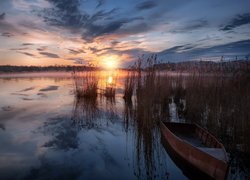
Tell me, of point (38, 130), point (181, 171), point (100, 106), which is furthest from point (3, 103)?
point (181, 171)

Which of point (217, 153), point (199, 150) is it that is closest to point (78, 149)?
point (199, 150)

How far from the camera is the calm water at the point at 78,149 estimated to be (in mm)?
4492

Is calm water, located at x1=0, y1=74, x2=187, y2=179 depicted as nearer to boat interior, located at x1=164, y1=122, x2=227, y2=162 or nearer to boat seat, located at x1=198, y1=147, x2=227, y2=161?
boat interior, located at x1=164, y1=122, x2=227, y2=162

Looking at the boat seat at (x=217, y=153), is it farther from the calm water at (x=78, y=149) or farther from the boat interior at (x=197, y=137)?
the calm water at (x=78, y=149)

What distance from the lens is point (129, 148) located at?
5.75 m

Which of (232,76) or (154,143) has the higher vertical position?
(232,76)

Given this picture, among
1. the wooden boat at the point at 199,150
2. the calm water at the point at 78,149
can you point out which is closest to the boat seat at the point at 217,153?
the wooden boat at the point at 199,150

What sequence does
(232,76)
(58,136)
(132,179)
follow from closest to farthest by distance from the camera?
(132,179), (58,136), (232,76)

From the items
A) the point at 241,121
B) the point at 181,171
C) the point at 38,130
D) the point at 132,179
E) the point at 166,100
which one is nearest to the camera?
the point at 132,179

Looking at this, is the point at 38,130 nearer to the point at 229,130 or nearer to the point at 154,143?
the point at 154,143

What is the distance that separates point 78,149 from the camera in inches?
223

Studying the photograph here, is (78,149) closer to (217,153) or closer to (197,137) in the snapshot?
(197,137)

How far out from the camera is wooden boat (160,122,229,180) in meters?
3.77

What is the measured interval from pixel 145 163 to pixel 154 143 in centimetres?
113
